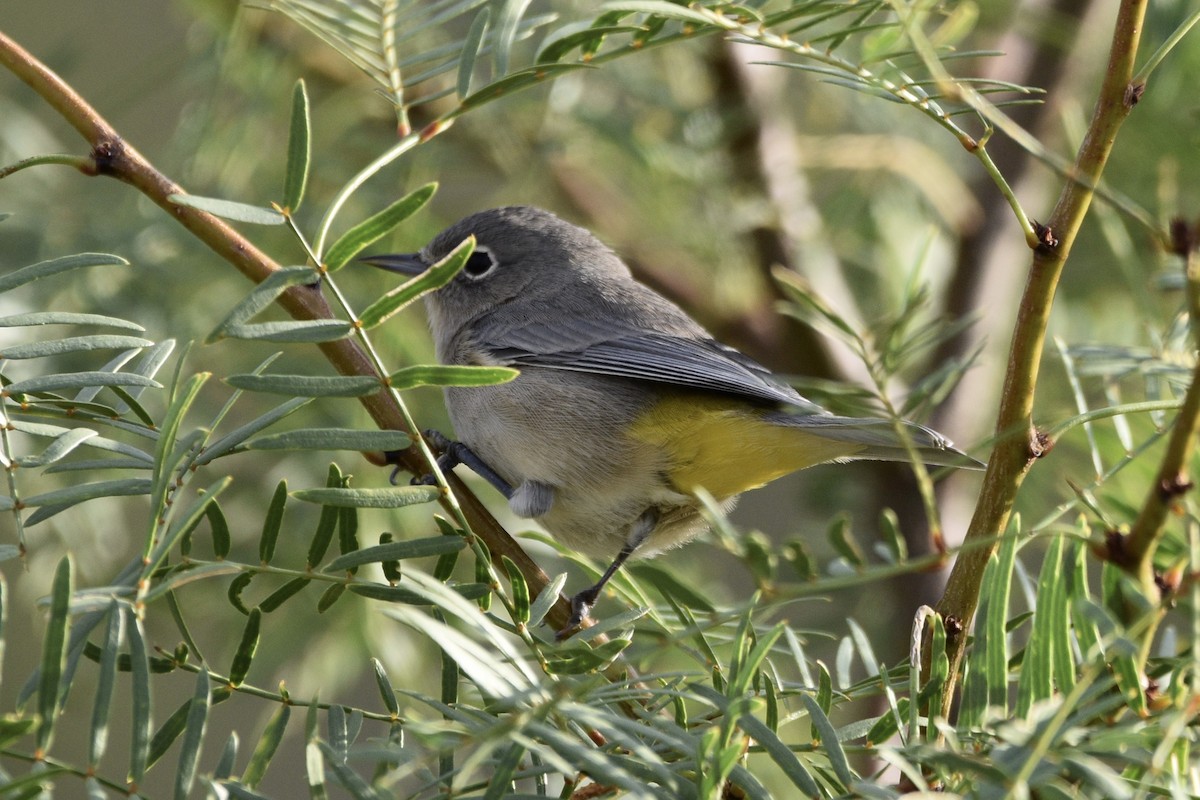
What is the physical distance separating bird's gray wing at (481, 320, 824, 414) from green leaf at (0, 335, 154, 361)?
1.50 metres

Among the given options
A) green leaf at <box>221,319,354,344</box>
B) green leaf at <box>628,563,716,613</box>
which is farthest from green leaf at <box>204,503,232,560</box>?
green leaf at <box>628,563,716,613</box>

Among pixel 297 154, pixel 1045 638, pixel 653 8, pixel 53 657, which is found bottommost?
pixel 1045 638

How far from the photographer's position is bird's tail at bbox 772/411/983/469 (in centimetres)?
196

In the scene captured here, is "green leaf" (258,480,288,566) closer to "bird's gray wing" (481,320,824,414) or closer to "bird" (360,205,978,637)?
"bird" (360,205,978,637)

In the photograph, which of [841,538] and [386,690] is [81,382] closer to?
[386,690]

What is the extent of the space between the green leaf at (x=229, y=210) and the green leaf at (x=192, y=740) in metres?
0.43

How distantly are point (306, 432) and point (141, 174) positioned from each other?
555 millimetres

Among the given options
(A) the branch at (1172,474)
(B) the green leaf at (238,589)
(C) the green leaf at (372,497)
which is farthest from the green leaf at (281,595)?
(A) the branch at (1172,474)

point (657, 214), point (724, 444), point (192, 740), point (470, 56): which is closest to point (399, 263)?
point (724, 444)

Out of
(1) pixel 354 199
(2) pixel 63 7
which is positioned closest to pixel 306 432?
(1) pixel 354 199

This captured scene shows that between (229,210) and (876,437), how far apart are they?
1.42 m

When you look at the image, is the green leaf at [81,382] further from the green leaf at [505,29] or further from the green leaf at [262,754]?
the green leaf at [505,29]

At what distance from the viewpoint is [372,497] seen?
1.16 metres

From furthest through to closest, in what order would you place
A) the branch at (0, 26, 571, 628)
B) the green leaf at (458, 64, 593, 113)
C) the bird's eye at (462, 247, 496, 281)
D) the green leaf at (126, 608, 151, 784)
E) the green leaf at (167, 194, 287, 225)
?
the bird's eye at (462, 247, 496, 281) < the branch at (0, 26, 571, 628) < the green leaf at (458, 64, 593, 113) < the green leaf at (167, 194, 287, 225) < the green leaf at (126, 608, 151, 784)
